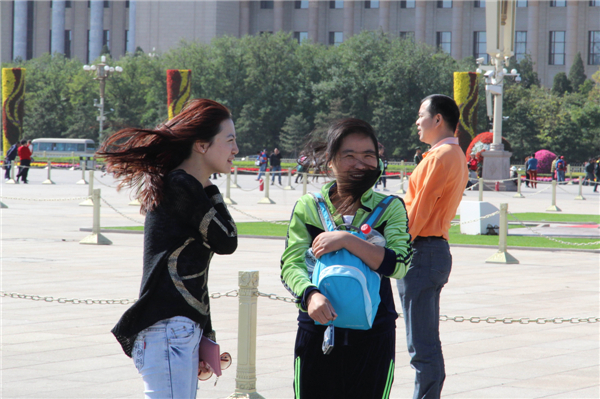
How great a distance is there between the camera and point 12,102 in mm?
44281

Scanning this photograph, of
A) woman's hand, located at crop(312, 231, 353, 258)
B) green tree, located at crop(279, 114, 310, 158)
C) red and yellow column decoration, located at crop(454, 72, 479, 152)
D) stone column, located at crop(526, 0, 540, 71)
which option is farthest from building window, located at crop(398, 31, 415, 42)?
woman's hand, located at crop(312, 231, 353, 258)

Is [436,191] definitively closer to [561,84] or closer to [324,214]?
[324,214]

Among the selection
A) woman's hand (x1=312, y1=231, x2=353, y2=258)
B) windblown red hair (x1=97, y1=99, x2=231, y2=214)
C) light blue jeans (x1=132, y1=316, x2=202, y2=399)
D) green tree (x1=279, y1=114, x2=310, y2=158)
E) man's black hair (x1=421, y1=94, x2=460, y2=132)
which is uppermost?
green tree (x1=279, y1=114, x2=310, y2=158)

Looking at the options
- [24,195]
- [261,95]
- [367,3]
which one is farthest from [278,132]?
[24,195]

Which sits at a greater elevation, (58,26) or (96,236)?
(58,26)

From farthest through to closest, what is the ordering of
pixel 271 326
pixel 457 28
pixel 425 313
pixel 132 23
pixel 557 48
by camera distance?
pixel 132 23
pixel 557 48
pixel 457 28
pixel 271 326
pixel 425 313

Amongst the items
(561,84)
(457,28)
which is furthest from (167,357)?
(457,28)

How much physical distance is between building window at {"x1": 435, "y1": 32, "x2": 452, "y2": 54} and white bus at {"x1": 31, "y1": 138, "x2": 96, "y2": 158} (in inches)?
1575

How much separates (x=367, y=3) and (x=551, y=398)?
84.5m

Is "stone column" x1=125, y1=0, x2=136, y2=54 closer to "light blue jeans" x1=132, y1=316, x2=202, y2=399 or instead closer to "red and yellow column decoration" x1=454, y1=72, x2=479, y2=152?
"red and yellow column decoration" x1=454, y1=72, x2=479, y2=152

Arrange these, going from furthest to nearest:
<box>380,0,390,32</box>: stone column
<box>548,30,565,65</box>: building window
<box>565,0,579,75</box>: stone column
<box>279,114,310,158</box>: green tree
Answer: <box>380,0,390,32</box>: stone column, <box>548,30,565,65</box>: building window, <box>565,0,579,75</box>: stone column, <box>279,114,310,158</box>: green tree

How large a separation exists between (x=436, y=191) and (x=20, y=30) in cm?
10357

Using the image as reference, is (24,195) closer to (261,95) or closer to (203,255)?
(203,255)

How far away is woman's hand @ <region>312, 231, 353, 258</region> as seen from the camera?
2.84m
